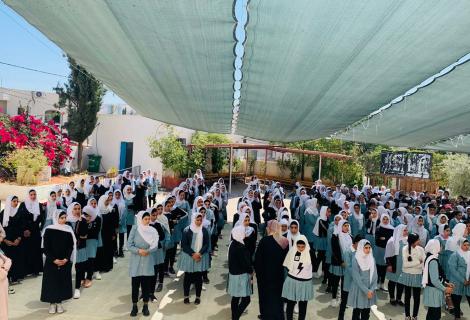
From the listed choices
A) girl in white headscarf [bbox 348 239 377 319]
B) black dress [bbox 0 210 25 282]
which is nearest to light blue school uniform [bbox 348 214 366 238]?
girl in white headscarf [bbox 348 239 377 319]

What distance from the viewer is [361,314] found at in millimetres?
5172

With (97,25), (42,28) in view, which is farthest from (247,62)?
(42,28)

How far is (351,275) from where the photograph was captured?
206 inches

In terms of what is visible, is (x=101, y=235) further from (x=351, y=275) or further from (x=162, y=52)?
(x=351, y=275)

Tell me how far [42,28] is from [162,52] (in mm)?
1451

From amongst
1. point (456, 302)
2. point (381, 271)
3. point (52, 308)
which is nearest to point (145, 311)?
point (52, 308)

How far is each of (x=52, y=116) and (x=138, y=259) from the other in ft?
85.3

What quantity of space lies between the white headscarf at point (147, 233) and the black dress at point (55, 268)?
101 centimetres

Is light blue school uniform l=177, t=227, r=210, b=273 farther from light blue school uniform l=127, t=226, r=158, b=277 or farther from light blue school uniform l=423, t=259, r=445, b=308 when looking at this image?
light blue school uniform l=423, t=259, r=445, b=308

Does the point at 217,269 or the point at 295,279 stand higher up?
the point at 295,279

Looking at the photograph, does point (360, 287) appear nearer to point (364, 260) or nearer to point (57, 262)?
point (364, 260)

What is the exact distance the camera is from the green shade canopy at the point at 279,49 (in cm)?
348

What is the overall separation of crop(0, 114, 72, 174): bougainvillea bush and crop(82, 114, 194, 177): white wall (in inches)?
224

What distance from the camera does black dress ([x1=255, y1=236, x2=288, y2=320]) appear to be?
16.6 ft
